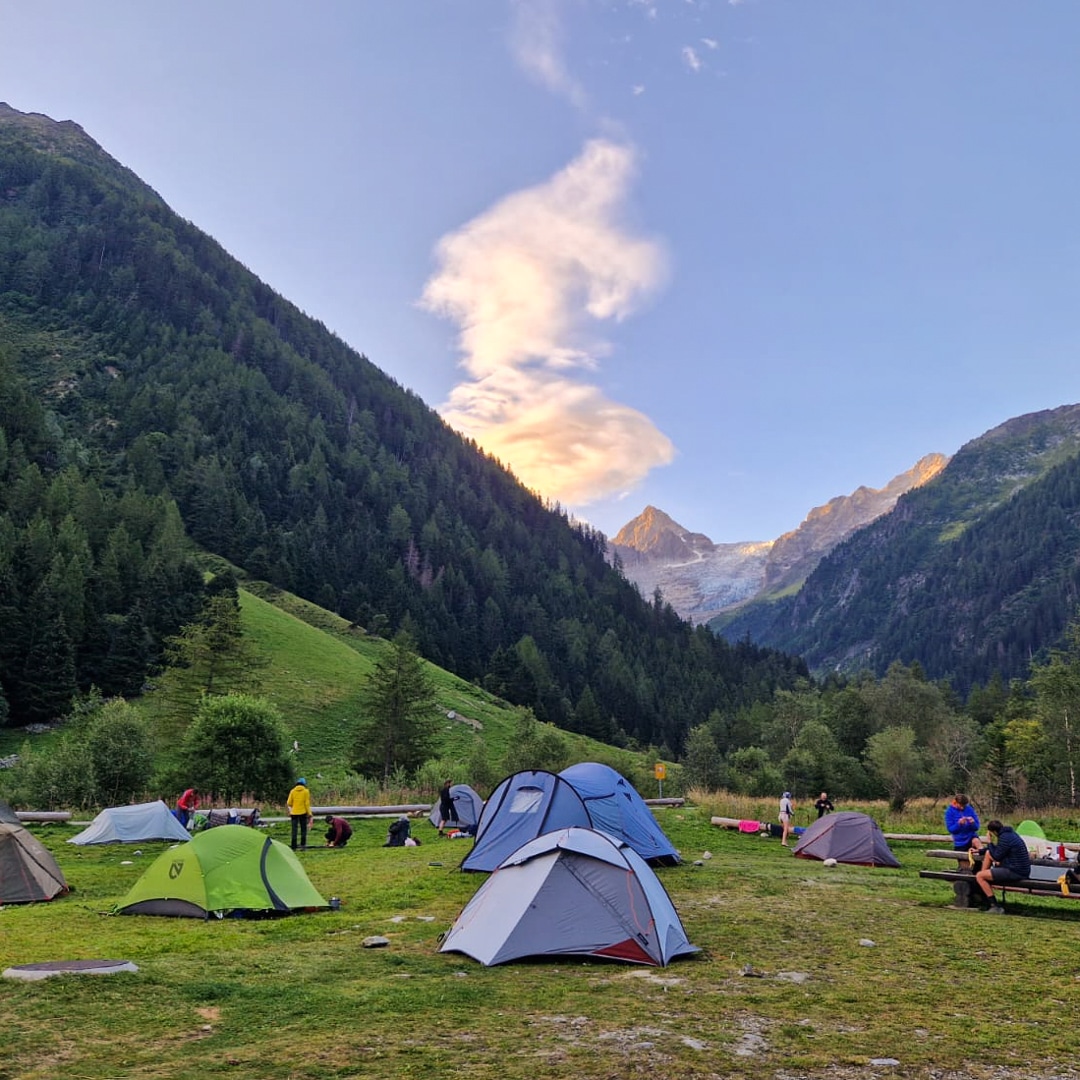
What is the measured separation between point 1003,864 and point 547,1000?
37.8 feet

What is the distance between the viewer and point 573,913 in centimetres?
1185

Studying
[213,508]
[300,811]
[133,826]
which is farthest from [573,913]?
[213,508]

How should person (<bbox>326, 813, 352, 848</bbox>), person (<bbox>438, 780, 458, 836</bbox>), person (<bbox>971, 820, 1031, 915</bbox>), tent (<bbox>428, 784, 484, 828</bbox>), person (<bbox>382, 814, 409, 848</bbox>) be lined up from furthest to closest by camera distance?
tent (<bbox>428, 784, 484, 828</bbox>) < person (<bbox>438, 780, 458, 836</bbox>) < person (<bbox>382, 814, 409, 848</bbox>) < person (<bbox>326, 813, 352, 848</bbox>) < person (<bbox>971, 820, 1031, 915</bbox>)

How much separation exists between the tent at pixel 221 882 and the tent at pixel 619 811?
780 cm

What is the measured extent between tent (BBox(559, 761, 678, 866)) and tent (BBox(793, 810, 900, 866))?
556 cm

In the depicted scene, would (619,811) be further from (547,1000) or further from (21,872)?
(21,872)

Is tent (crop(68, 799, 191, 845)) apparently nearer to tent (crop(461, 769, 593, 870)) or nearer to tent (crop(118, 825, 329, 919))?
tent (crop(118, 825, 329, 919))

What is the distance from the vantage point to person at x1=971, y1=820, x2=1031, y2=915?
1596 centimetres

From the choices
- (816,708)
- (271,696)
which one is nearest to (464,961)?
(271,696)

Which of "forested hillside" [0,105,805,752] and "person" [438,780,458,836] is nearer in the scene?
"person" [438,780,458,836]

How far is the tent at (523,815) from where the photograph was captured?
20156mm

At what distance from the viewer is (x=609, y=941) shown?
1157 cm

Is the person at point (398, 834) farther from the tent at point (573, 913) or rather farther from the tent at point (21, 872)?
the tent at point (573, 913)

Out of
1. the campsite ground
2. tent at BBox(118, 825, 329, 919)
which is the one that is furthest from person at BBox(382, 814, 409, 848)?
tent at BBox(118, 825, 329, 919)
